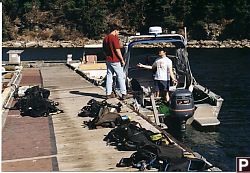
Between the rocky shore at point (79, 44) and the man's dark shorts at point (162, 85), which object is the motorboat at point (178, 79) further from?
the rocky shore at point (79, 44)

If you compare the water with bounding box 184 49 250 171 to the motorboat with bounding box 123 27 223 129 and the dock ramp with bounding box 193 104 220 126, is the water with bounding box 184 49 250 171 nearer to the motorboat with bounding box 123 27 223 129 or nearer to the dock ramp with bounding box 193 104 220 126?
the dock ramp with bounding box 193 104 220 126

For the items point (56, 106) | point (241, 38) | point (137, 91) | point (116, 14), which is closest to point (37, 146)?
point (56, 106)

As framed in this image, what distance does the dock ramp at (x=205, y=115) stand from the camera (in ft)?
57.0

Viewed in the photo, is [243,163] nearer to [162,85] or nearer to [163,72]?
[163,72]

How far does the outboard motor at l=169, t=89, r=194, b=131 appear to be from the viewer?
47.8 feet

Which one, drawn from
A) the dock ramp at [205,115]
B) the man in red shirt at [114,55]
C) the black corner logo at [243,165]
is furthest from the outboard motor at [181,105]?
the black corner logo at [243,165]

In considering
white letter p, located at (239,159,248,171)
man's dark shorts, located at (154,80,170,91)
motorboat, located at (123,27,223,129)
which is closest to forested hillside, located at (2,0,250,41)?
motorboat, located at (123,27,223,129)

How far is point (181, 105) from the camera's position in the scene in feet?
47.9

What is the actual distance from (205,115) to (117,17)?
103137 mm

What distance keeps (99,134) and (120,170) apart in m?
2.80

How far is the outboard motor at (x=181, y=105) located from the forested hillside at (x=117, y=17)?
309ft

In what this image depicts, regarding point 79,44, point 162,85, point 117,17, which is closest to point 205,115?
point 162,85

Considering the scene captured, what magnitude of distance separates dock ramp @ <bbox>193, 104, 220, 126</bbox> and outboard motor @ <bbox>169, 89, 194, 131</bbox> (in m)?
2.57

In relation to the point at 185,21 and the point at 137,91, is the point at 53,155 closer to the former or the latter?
the point at 137,91
